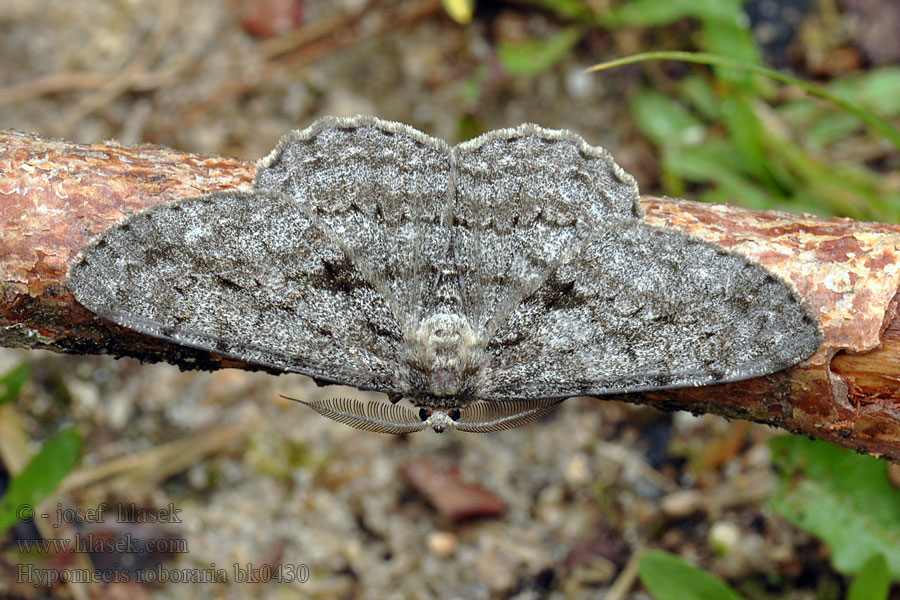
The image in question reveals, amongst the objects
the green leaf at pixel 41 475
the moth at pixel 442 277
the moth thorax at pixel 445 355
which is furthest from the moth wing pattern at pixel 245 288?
the green leaf at pixel 41 475

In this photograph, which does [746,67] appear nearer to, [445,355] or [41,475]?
[445,355]

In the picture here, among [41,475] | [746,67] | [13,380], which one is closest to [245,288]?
[41,475]

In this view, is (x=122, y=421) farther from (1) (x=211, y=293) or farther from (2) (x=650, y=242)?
(2) (x=650, y=242)

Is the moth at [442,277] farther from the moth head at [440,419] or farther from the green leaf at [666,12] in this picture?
the green leaf at [666,12]

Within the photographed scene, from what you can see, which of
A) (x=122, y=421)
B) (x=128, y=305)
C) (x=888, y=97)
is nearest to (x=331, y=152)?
(x=128, y=305)

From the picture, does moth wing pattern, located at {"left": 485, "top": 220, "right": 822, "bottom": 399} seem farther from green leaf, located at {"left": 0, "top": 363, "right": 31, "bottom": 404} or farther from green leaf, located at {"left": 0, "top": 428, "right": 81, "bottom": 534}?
green leaf, located at {"left": 0, "top": 363, "right": 31, "bottom": 404}
